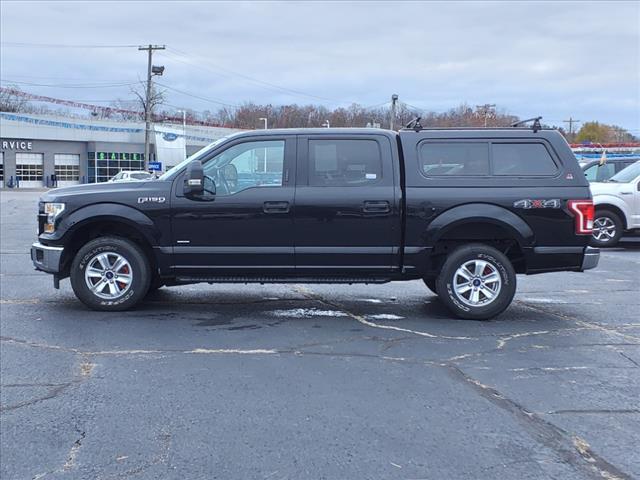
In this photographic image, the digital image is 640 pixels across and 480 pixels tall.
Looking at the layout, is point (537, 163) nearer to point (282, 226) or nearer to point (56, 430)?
point (282, 226)

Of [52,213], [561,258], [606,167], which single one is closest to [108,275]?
[52,213]

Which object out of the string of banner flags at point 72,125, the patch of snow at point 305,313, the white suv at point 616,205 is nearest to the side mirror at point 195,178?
the patch of snow at point 305,313

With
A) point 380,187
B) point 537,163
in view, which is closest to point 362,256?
point 380,187

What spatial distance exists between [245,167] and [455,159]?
2370 mm

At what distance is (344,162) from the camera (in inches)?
289

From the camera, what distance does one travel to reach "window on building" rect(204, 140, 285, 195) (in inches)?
289

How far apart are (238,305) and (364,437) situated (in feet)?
13.8

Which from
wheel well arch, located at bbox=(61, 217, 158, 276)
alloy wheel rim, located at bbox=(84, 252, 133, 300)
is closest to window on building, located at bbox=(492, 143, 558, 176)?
wheel well arch, located at bbox=(61, 217, 158, 276)

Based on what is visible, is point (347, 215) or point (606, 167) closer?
point (347, 215)

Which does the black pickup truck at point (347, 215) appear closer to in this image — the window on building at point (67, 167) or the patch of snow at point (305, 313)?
the patch of snow at point (305, 313)

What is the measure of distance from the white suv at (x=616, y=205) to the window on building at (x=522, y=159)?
732 centimetres

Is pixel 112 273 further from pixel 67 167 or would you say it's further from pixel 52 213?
pixel 67 167

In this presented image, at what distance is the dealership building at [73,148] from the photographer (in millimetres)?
63719

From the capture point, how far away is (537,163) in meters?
7.32
